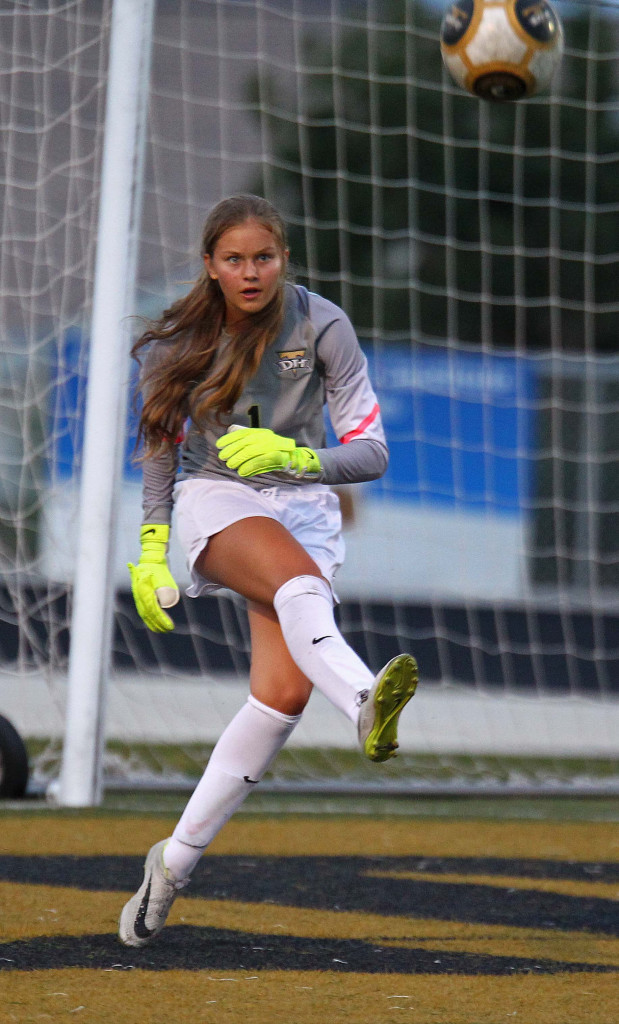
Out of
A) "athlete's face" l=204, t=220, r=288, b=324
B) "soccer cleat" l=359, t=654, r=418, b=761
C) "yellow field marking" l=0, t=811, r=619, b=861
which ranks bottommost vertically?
"yellow field marking" l=0, t=811, r=619, b=861

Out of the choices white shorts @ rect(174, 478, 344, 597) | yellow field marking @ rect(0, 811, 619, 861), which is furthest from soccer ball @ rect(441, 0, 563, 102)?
yellow field marking @ rect(0, 811, 619, 861)

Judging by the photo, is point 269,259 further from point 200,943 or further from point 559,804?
point 559,804

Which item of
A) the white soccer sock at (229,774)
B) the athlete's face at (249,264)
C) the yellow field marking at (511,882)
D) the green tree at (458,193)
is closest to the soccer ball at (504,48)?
the athlete's face at (249,264)

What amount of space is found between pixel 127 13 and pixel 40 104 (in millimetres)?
1237

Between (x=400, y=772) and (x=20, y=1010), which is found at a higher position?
(x=20, y=1010)

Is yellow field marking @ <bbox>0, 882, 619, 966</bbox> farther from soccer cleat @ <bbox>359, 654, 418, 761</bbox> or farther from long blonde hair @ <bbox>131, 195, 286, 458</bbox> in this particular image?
long blonde hair @ <bbox>131, 195, 286, 458</bbox>

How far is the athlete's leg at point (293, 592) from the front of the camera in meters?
2.58

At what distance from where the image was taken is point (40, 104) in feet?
20.0

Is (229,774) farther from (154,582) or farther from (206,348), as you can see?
(206,348)

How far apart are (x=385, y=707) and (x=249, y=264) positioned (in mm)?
980

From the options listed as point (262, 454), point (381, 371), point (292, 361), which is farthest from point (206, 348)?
point (381, 371)

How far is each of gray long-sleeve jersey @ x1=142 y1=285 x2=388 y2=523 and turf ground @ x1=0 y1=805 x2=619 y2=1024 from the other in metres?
0.95

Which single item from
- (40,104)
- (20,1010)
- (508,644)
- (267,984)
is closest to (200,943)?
(267,984)

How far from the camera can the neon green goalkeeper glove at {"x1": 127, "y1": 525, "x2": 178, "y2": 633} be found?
9.72 feet
